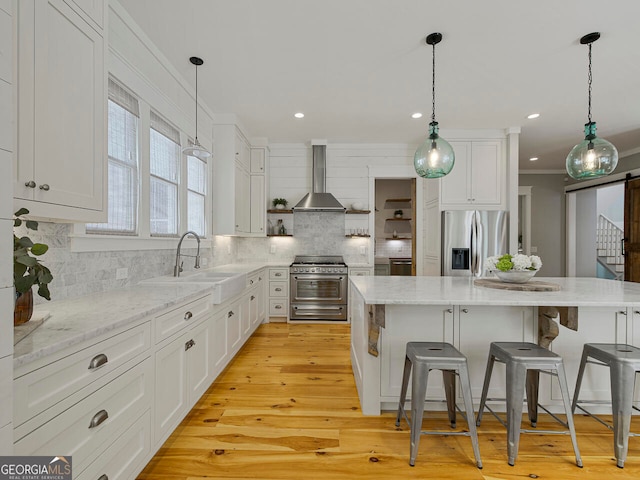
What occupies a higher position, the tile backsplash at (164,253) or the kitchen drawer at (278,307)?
the tile backsplash at (164,253)

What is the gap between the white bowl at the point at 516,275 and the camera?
2250 mm

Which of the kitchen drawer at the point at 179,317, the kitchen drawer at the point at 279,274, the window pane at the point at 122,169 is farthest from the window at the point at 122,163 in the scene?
the kitchen drawer at the point at 279,274

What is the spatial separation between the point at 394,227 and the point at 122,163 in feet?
18.3

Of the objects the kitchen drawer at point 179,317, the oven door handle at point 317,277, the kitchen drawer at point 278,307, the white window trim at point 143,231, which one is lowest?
the kitchen drawer at point 278,307

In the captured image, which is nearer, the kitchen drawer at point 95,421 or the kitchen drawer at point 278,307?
the kitchen drawer at point 95,421

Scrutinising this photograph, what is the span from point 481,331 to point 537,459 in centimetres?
75

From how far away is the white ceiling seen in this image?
2096mm

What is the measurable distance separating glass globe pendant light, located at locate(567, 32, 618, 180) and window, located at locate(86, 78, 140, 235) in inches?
137

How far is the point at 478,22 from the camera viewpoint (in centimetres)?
220

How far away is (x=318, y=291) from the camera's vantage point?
177 inches

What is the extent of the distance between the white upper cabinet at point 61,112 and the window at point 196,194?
1.76 m

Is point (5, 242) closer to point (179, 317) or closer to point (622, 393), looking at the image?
point (179, 317)

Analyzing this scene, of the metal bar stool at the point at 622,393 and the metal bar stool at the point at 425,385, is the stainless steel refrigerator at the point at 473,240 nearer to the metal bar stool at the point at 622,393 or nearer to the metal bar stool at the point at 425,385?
the metal bar stool at the point at 622,393

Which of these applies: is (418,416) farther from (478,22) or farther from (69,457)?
(478,22)
